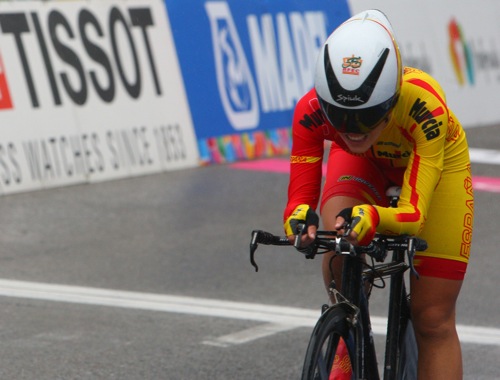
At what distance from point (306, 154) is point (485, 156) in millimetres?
9725

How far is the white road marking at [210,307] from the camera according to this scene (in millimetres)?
6781

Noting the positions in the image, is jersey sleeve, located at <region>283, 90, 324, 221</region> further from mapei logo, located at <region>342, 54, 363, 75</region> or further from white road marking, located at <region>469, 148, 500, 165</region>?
white road marking, located at <region>469, 148, 500, 165</region>

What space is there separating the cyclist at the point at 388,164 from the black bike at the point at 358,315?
5cm

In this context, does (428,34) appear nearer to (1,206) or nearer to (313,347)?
(1,206)

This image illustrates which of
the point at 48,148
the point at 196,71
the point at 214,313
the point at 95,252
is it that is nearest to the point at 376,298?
the point at 214,313

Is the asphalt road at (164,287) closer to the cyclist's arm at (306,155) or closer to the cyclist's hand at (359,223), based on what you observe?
the cyclist's arm at (306,155)

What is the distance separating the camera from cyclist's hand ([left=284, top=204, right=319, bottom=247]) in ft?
13.3

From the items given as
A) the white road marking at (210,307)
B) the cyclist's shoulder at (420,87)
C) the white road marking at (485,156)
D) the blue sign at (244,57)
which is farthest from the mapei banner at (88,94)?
the cyclist's shoulder at (420,87)

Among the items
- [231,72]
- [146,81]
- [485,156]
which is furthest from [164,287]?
[485,156]

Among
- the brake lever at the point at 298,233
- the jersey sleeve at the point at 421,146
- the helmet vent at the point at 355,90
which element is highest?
the helmet vent at the point at 355,90

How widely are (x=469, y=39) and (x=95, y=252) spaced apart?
969 cm

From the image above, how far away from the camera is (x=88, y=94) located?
39.4 feet

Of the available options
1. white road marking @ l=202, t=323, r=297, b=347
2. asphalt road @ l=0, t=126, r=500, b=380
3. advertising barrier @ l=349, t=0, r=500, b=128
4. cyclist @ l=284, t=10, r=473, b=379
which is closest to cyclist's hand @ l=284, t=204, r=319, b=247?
cyclist @ l=284, t=10, r=473, b=379

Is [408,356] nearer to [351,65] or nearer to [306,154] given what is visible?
[306,154]
